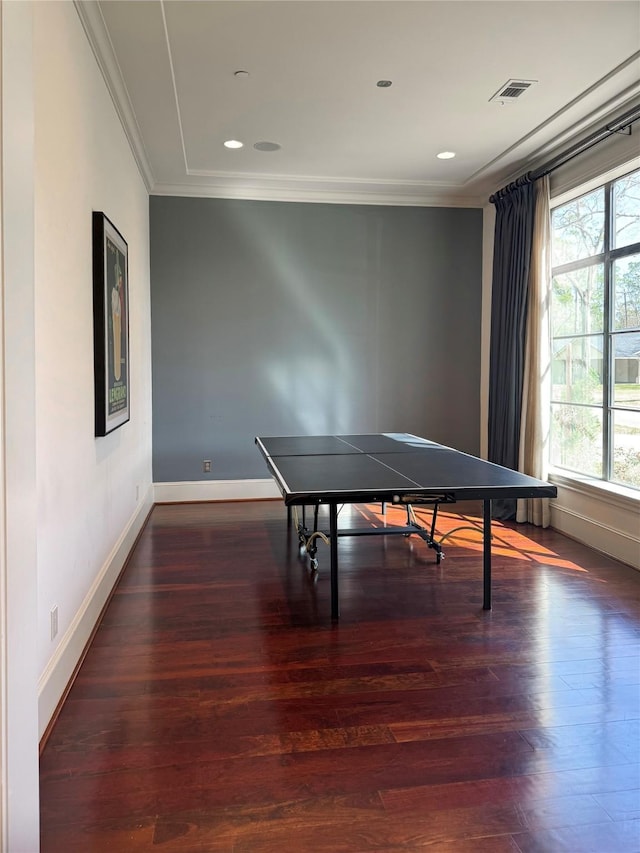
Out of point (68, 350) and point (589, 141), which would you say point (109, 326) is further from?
point (589, 141)

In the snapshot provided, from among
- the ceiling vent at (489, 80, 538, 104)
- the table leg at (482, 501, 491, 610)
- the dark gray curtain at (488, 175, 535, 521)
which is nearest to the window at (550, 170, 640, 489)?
the dark gray curtain at (488, 175, 535, 521)

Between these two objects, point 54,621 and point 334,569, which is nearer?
point 54,621

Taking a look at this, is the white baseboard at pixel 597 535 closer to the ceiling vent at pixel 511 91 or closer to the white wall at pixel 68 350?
the ceiling vent at pixel 511 91

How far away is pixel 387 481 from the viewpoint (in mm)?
2994

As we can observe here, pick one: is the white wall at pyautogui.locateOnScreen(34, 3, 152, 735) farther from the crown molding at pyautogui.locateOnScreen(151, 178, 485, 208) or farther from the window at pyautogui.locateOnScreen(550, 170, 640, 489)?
the window at pyautogui.locateOnScreen(550, 170, 640, 489)

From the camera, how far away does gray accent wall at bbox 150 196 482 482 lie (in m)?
5.80

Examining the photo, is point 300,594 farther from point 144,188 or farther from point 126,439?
point 144,188

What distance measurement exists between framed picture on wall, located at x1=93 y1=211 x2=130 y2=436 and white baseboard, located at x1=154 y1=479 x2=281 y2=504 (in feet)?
6.40

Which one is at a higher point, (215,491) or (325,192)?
(325,192)

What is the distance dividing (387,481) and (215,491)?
3.24 metres

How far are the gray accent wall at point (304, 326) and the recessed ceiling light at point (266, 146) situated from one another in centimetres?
106

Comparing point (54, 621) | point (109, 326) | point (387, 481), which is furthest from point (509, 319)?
point (54, 621)

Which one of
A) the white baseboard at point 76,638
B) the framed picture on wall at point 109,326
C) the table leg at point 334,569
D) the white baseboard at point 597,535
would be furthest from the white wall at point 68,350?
the white baseboard at point 597,535

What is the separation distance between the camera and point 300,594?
11.3 feet
